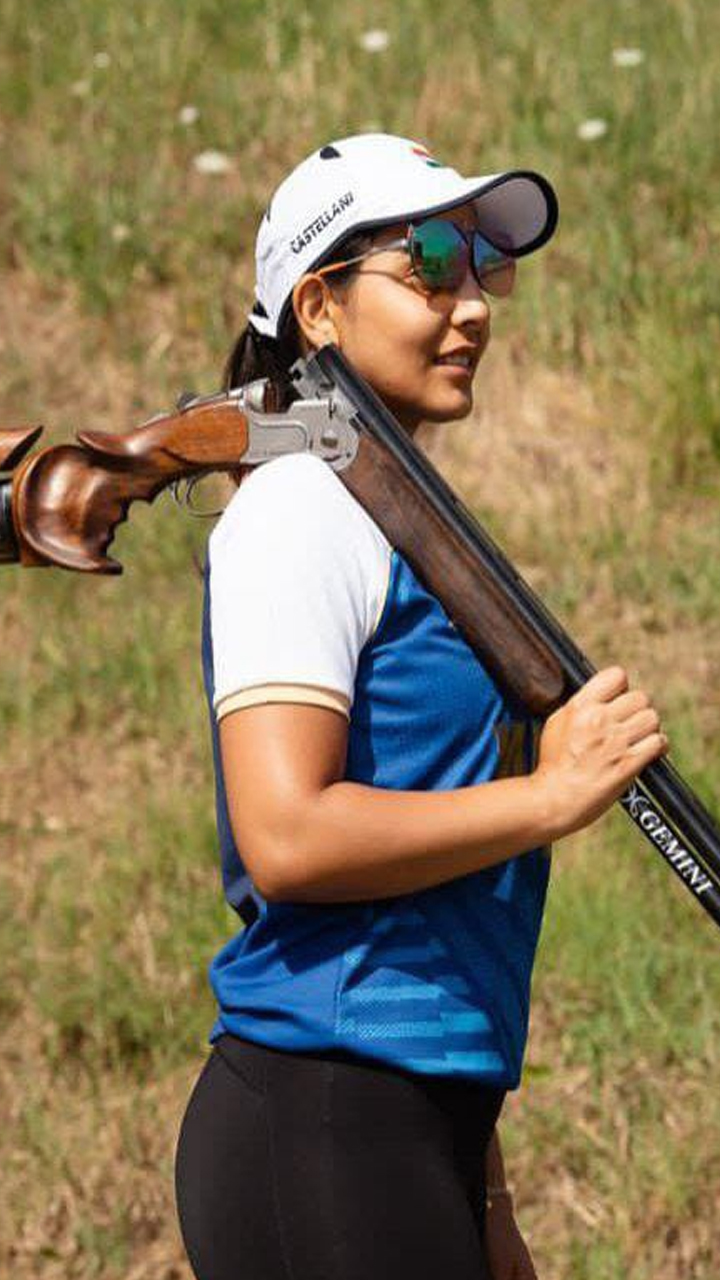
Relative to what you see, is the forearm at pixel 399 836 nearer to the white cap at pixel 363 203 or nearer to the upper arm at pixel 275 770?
the upper arm at pixel 275 770

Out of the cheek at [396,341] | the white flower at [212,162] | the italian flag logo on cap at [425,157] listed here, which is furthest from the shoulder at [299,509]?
the white flower at [212,162]

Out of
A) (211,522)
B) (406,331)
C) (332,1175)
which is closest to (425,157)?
(406,331)

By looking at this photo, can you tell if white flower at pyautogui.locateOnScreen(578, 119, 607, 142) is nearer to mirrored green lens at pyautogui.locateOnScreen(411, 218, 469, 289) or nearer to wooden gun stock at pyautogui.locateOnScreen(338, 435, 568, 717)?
mirrored green lens at pyautogui.locateOnScreen(411, 218, 469, 289)

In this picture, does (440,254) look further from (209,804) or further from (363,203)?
(209,804)

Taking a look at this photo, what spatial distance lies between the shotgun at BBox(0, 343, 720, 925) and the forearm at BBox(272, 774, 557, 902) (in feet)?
0.58

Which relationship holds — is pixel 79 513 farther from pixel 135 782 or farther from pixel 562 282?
pixel 562 282

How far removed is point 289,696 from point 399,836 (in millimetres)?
167

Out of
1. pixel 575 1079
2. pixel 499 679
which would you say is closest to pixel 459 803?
pixel 499 679

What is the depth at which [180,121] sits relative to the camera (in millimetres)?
7004

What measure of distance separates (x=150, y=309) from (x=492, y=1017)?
171 inches

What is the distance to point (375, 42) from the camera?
22.8ft

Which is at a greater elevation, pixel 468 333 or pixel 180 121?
pixel 468 333

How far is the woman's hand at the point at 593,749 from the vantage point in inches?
97.2

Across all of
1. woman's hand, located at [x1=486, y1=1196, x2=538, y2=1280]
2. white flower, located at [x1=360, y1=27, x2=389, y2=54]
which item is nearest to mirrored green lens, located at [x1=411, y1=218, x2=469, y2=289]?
woman's hand, located at [x1=486, y1=1196, x2=538, y2=1280]
